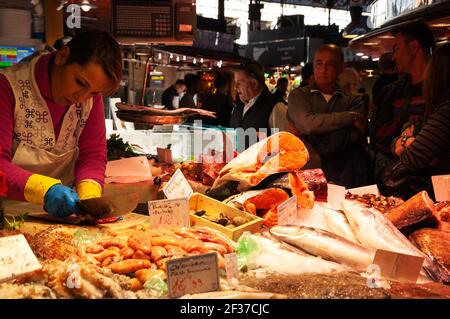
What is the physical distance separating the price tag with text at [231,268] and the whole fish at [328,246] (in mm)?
434

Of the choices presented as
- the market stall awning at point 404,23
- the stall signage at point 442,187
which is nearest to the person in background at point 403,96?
the market stall awning at point 404,23

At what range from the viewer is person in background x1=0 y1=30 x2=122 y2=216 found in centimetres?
230

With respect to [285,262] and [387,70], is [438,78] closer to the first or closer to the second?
[285,262]

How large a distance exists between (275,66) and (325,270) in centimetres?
1708

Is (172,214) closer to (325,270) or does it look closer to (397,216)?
(325,270)

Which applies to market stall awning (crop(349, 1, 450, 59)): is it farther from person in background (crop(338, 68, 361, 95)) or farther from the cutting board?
the cutting board

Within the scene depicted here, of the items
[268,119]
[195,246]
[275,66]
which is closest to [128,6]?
[268,119]

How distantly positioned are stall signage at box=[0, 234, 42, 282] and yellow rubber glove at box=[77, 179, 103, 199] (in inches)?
34.1

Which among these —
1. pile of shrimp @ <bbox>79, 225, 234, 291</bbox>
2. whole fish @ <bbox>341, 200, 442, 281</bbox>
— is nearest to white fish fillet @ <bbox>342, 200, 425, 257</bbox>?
whole fish @ <bbox>341, 200, 442, 281</bbox>

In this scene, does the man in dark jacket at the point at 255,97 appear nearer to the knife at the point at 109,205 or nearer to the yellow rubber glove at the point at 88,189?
the yellow rubber glove at the point at 88,189

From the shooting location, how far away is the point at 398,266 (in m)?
1.77

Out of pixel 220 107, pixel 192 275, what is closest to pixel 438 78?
pixel 192 275

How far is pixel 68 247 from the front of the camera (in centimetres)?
189

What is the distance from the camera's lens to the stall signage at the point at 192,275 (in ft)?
4.81
